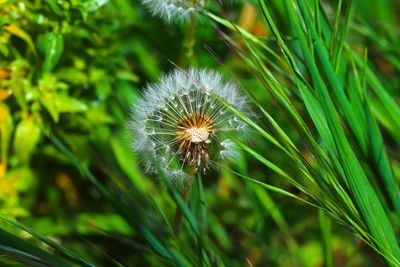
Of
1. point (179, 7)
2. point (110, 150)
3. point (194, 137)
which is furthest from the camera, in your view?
point (110, 150)

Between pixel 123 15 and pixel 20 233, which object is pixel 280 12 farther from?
pixel 20 233

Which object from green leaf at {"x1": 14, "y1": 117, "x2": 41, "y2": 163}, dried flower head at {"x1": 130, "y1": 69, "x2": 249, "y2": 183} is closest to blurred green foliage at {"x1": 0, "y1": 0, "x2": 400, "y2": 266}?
green leaf at {"x1": 14, "y1": 117, "x2": 41, "y2": 163}

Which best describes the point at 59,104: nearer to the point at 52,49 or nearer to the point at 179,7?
the point at 52,49

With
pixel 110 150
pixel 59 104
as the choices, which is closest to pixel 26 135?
pixel 59 104

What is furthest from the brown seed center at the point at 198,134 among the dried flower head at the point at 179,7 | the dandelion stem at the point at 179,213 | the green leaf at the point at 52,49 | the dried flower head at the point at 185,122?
the green leaf at the point at 52,49

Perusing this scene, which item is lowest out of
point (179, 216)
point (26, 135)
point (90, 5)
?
point (179, 216)

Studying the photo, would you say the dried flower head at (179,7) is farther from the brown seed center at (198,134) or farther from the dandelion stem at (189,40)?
the brown seed center at (198,134)

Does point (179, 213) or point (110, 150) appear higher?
point (110, 150)
